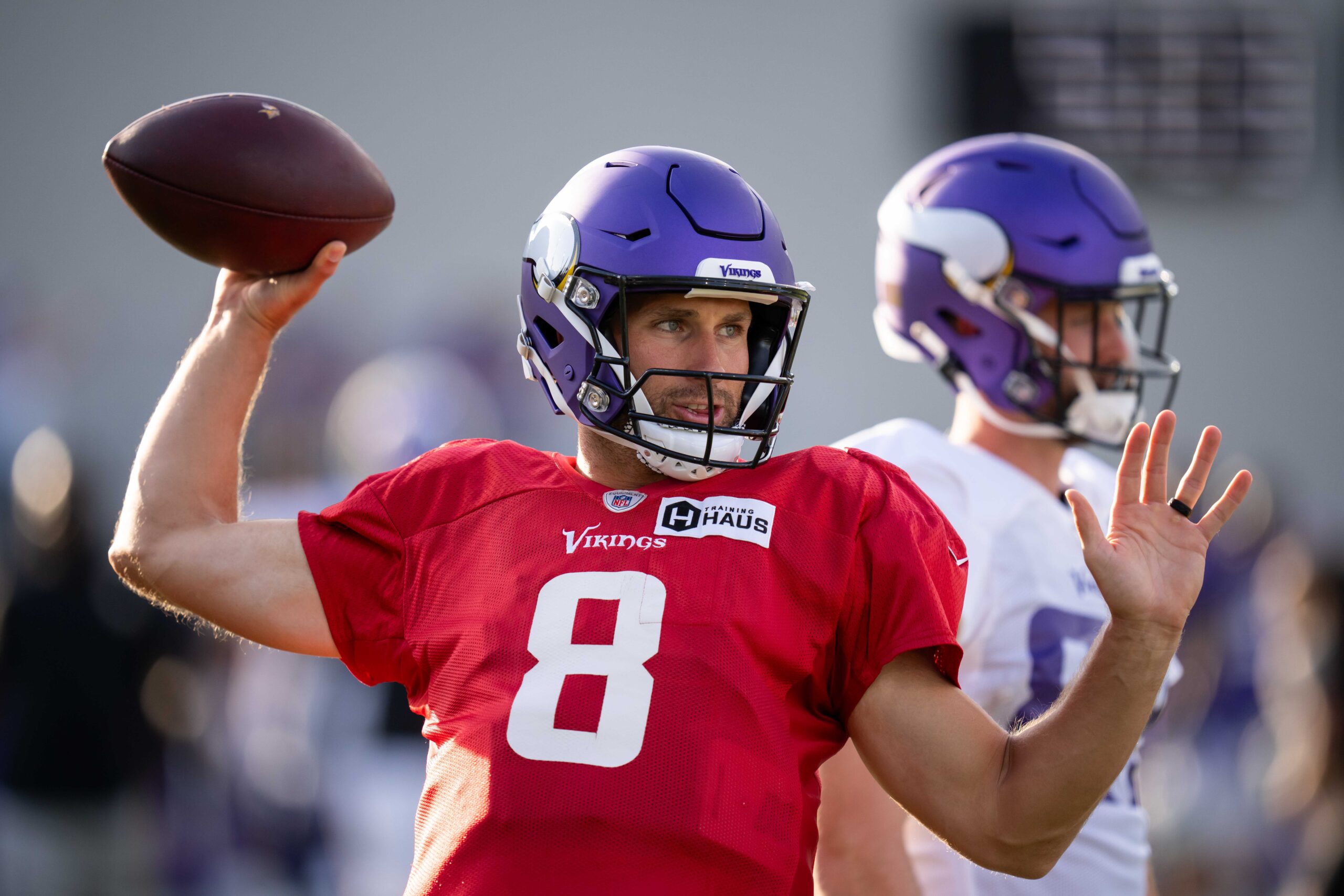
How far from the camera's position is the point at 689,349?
6.48 feet

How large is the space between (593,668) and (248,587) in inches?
23.2

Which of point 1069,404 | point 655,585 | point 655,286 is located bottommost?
point 1069,404

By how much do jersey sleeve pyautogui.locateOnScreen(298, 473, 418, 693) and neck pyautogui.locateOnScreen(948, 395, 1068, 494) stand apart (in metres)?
1.32

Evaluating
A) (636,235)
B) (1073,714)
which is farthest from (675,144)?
(1073,714)

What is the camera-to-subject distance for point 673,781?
1662mm

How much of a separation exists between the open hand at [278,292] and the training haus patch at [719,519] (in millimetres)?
756

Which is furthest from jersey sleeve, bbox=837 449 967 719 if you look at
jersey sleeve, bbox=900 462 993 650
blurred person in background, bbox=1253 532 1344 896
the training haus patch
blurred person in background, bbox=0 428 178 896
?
blurred person in background, bbox=0 428 178 896

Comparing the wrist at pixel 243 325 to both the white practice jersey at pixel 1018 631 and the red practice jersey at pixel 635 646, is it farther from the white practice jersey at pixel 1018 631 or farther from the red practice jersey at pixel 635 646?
the white practice jersey at pixel 1018 631

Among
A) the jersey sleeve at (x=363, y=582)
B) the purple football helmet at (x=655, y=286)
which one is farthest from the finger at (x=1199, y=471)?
the jersey sleeve at (x=363, y=582)

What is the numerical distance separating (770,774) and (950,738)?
0.25 m

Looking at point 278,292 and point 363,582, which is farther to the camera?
point 278,292

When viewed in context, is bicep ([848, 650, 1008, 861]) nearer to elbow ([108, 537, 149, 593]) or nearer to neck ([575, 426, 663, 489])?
neck ([575, 426, 663, 489])

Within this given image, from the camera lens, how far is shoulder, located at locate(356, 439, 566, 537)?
77.7 inches

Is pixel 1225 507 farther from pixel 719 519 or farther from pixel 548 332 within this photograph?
pixel 548 332
